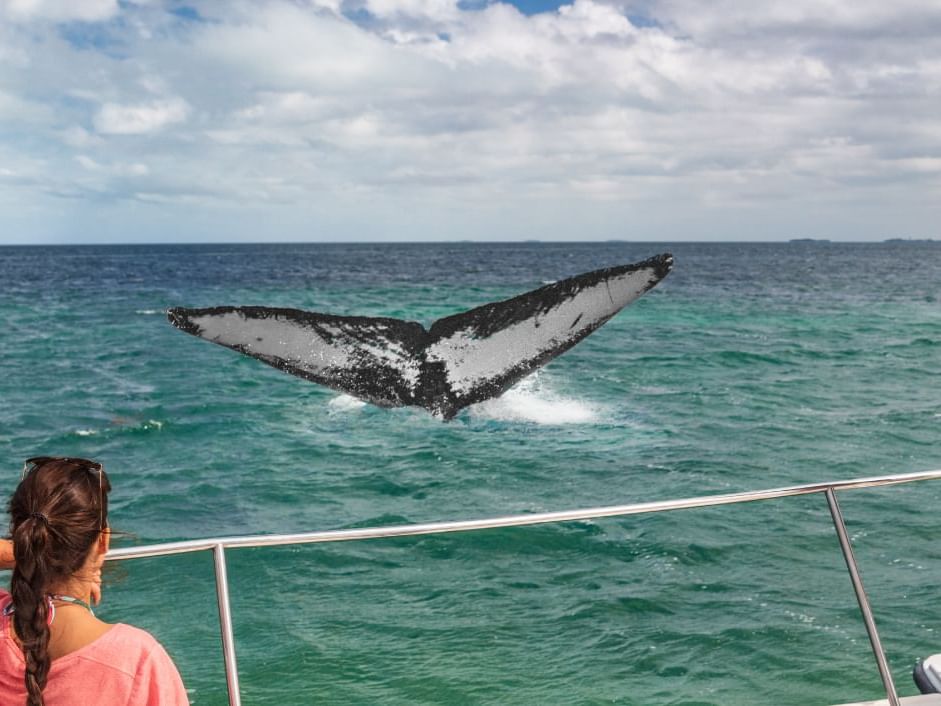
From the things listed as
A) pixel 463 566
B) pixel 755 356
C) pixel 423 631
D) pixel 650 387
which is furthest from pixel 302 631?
pixel 755 356

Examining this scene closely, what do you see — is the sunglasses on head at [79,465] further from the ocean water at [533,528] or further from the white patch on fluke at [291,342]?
the white patch on fluke at [291,342]

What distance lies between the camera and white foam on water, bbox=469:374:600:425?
2216 centimetres

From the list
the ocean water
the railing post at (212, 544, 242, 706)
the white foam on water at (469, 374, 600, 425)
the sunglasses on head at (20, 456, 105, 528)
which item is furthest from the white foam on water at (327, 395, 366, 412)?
the sunglasses on head at (20, 456, 105, 528)

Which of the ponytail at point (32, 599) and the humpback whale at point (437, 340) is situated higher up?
the humpback whale at point (437, 340)

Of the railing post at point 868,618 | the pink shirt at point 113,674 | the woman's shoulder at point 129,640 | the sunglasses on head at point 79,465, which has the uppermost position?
the sunglasses on head at point 79,465

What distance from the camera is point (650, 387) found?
89.4ft

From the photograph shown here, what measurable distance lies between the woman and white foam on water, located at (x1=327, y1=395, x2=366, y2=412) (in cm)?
2174

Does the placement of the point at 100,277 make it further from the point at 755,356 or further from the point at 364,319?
the point at 364,319

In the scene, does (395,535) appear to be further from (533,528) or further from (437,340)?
(533,528)

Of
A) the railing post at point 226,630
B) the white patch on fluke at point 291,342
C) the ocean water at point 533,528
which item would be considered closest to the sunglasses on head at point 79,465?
the ocean water at point 533,528

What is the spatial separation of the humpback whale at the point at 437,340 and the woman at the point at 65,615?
11.1ft

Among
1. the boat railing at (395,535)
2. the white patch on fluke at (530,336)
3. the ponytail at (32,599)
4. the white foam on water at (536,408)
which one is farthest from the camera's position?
the white foam on water at (536,408)

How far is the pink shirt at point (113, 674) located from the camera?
2.18 m

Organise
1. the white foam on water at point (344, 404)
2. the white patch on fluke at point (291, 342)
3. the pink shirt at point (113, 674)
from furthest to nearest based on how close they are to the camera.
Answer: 1. the white foam on water at point (344, 404)
2. the white patch on fluke at point (291, 342)
3. the pink shirt at point (113, 674)
